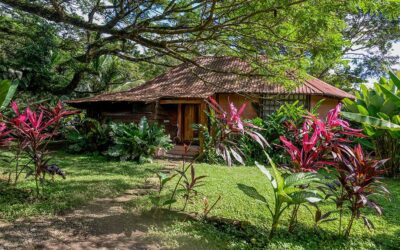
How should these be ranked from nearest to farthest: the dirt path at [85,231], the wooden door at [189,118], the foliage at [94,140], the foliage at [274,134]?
the dirt path at [85,231] → the foliage at [274,134] → the foliage at [94,140] → the wooden door at [189,118]

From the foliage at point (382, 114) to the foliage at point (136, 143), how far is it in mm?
6175

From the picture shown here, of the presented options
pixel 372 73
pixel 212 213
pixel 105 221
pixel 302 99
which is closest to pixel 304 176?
pixel 212 213

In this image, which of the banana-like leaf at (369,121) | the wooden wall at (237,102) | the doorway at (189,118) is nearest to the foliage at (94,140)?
the doorway at (189,118)

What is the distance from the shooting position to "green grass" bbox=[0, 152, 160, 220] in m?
4.09

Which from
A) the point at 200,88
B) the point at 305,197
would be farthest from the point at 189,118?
the point at 305,197

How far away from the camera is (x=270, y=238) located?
3422 mm

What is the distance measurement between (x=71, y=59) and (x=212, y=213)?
38.6ft

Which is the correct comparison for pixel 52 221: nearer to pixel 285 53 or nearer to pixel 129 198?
pixel 129 198

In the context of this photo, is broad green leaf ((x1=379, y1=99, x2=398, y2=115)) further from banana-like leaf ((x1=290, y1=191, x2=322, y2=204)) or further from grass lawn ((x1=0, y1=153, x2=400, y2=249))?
banana-like leaf ((x1=290, y1=191, x2=322, y2=204))

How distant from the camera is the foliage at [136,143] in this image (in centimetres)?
1007

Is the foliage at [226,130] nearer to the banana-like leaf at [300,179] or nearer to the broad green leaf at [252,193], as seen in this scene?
the broad green leaf at [252,193]

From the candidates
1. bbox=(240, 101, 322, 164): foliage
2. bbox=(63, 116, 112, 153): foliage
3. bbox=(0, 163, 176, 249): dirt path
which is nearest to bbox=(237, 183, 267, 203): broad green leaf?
bbox=(0, 163, 176, 249): dirt path

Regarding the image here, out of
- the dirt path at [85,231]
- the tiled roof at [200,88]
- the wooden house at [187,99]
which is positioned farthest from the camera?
the wooden house at [187,99]

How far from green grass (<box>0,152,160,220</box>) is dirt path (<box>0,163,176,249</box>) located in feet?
1.07
